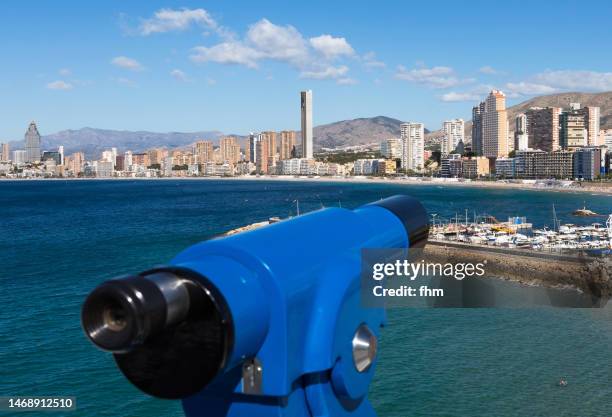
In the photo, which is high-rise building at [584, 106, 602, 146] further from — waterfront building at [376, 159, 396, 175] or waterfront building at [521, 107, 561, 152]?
waterfront building at [376, 159, 396, 175]

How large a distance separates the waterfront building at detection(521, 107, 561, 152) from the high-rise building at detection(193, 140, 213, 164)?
9775 centimetres

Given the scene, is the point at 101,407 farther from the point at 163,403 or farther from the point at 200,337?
the point at 200,337

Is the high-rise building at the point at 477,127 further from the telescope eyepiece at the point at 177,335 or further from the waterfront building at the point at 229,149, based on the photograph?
the telescope eyepiece at the point at 177,335

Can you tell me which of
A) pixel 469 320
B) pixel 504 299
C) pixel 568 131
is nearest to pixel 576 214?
pixel 504 299

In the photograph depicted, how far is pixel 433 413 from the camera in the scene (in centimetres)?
1051

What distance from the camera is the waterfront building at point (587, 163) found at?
89.3 m

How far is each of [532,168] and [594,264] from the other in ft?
268

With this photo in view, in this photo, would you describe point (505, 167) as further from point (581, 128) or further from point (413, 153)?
point (413, 153)

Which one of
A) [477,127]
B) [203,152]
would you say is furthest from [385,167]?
[203,152]

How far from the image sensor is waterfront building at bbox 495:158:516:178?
103331 mm

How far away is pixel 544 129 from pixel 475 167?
27.0 meters

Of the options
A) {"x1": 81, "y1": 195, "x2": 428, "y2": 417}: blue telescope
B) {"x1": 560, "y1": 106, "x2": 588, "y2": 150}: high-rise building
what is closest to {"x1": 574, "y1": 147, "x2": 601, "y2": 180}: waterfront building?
{"x1": 560, "y1": 106, "x2": 588, "y2": 150}: high-rise building

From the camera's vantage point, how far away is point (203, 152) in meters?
196

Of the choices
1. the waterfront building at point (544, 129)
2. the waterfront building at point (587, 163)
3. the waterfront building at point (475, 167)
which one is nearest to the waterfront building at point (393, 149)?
the waterfront building at point (544, 129)
